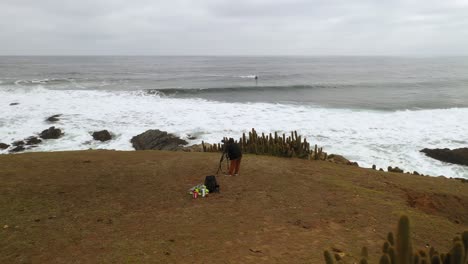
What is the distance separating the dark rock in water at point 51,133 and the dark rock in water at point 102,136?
217cm

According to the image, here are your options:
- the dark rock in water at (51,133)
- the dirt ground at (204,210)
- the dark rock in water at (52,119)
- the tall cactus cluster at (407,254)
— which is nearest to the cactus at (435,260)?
the tall cactus cluster at (407,254)

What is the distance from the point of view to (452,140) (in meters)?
20.1

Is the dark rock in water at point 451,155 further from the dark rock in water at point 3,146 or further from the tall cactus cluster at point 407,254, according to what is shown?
the dark rock in water at point 3,146

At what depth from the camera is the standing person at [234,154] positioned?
10852 millimetres

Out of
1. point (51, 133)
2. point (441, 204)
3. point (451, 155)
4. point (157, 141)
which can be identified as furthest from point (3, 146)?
point (451, 155)

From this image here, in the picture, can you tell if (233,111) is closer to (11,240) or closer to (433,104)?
(433,104)

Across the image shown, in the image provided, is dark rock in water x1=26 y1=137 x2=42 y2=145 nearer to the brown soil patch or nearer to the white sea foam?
the white sea foam

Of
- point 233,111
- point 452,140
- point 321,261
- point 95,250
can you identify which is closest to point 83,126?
point 233,111

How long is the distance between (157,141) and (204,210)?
460 inches

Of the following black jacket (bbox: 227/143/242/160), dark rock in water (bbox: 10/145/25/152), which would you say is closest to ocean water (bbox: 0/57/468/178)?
dark rock in water (bbox: 10/145/25/152)

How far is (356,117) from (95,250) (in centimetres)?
2377

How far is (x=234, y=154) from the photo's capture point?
1097 cm

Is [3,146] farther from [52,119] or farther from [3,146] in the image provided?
[52,119]

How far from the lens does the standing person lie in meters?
10.9
